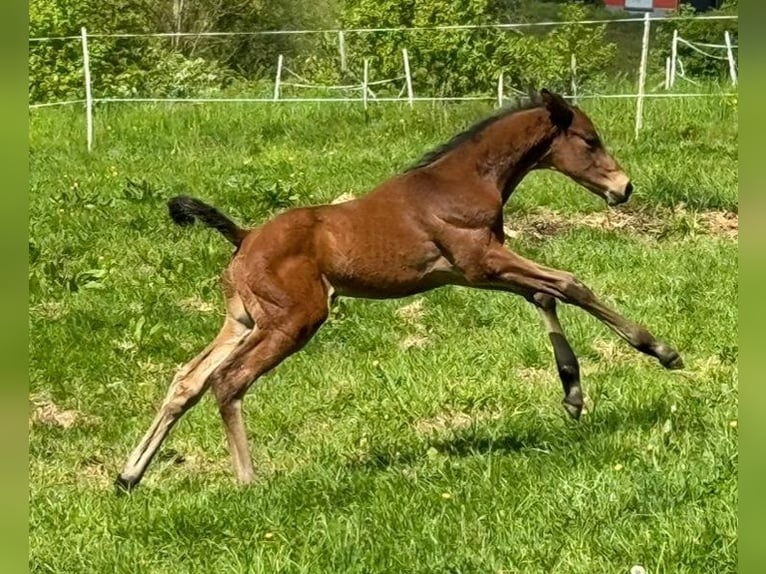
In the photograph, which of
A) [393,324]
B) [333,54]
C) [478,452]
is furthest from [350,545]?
[333,54]

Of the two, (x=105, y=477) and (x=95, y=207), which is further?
(x=95, y=207)

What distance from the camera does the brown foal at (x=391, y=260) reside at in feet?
18.6

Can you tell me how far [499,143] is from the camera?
6.14m

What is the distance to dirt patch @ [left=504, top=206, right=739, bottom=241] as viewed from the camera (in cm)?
1145

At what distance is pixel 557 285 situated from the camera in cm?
588

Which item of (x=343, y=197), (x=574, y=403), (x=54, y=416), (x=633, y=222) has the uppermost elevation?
(x=574, y=403)

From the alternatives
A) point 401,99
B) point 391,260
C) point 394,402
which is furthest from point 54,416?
point 401,99

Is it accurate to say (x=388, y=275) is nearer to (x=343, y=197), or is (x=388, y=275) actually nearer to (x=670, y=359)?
(x=670, y=359)

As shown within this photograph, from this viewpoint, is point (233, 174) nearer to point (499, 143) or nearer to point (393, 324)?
point (393, 324)

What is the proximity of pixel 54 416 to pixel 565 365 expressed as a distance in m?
3.45
